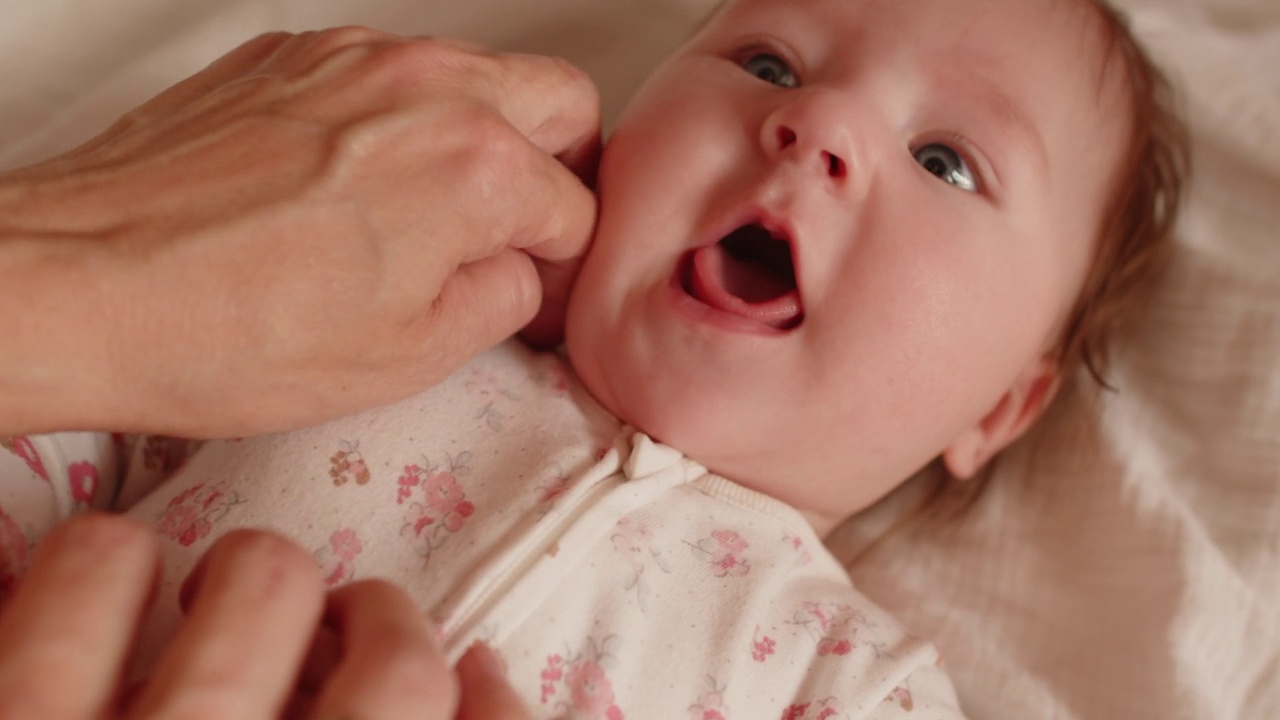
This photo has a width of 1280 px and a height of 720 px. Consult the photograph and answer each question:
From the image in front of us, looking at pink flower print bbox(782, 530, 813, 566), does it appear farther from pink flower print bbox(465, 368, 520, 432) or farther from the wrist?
the wrist

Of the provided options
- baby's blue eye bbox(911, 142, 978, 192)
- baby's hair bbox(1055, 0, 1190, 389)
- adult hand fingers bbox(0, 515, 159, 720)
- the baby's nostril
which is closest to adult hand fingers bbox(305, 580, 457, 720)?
adult hand fingers bbox(0, 515, 159, 720)

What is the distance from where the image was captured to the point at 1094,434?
1.33 metres

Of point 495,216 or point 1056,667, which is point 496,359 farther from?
point 1056,667

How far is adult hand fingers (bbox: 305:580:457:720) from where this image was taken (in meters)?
0.55

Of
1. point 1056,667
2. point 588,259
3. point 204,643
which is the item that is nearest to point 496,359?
point 588,259

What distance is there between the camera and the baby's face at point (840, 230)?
977 millimetres

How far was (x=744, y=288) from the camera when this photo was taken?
1059mm

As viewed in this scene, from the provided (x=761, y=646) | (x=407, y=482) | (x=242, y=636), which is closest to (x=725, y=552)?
(x=761, y=646)

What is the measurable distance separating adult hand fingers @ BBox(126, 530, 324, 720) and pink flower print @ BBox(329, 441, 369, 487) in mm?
328

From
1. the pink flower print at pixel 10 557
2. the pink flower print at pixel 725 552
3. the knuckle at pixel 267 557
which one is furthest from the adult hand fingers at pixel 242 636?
the pink flower print at pixel 725 552

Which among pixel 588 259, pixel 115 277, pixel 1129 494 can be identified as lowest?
pixel 1129 494

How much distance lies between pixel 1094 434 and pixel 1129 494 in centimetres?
10

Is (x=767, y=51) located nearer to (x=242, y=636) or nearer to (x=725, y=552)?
(x=725, y=552)

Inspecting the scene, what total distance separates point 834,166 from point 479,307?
0.36 metres
